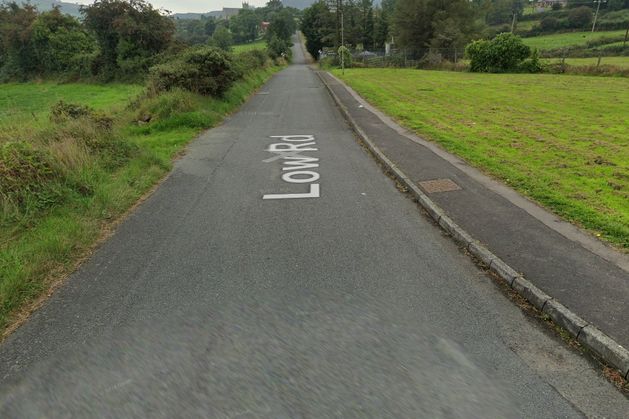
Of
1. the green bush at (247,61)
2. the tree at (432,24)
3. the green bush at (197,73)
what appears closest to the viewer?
the green bush at (197,73)

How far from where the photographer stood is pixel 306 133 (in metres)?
12.1

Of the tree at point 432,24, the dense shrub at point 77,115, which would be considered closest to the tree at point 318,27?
the tree at point 432,24

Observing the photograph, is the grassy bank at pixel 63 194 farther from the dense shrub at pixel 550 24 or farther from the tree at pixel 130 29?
the dense shrub at pixel 550 24

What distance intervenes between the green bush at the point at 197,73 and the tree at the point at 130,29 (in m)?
16.4

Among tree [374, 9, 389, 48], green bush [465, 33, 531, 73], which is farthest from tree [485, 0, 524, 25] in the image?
green bush [465, 33, 531, 73]

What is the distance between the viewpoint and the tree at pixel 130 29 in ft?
92.1

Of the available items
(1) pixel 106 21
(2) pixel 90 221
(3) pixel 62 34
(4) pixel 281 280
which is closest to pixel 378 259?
(4) pixel 281 280

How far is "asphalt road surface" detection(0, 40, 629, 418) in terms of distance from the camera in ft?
8.81

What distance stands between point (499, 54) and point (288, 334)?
3515 cm

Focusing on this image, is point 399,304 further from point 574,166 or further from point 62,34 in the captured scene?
point 62,34

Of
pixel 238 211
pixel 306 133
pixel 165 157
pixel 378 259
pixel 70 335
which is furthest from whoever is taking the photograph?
pixel 306 133

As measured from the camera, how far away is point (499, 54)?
1248 inches

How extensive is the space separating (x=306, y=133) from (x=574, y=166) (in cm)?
720

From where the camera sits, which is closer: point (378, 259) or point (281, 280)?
point (281, 280)
